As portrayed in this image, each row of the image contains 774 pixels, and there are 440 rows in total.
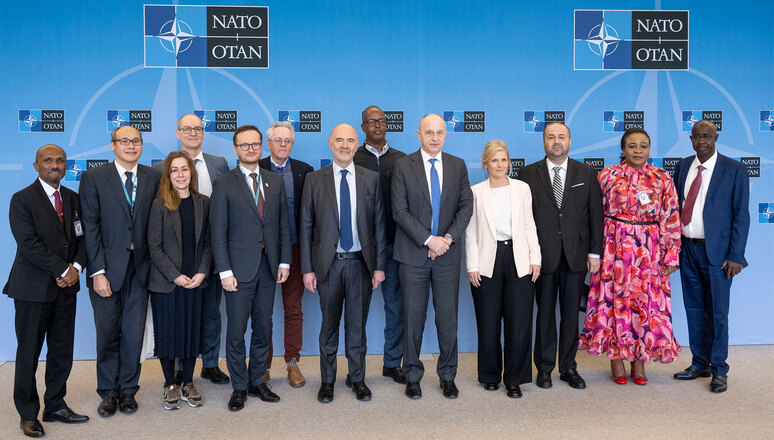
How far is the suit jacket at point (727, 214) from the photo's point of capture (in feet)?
13.1

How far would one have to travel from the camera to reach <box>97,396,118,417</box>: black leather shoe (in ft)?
11.4

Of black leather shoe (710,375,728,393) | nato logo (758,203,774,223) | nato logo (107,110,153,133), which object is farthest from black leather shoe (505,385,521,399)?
nato logo (107,110,153,133)

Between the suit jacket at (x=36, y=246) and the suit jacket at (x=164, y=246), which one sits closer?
the suit jacket at (x=36, y=246)

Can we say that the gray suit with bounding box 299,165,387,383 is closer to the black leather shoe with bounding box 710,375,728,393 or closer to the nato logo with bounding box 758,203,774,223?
the black leather shoe with bounding box 710,375,728,393

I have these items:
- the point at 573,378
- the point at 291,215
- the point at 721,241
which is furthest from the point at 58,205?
the point at 721,241

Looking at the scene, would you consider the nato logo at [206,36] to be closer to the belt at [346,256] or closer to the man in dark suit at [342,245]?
the man in dark suit at [342,245]

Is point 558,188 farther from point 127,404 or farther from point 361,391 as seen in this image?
point 127,404

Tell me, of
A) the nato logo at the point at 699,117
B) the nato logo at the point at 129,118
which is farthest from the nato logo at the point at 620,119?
the nato logo at the point at 129,118

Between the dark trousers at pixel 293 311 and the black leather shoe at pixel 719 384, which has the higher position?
the dark trousers at pixel 293 311

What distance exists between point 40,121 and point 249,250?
2478 millimetres

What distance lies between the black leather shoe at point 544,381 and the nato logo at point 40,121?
4.28m

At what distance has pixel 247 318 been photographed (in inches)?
145

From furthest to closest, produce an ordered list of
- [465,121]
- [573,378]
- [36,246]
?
[465,121] → [573,378] → [36,246]

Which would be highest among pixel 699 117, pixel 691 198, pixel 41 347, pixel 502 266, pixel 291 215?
pixel 699 117
